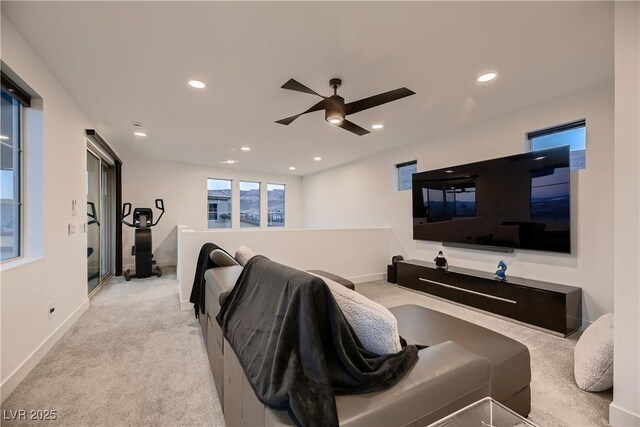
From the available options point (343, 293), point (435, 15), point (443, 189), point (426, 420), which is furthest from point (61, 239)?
point (443, 189)

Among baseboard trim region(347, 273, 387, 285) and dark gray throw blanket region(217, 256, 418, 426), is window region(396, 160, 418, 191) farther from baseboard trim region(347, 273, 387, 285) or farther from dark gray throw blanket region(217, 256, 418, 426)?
dark gray throw blanket region(217, 256, 418, 426)

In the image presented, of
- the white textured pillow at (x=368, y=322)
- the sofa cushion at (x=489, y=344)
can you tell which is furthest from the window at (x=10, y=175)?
the sofa cushion at (x=489, y=344)

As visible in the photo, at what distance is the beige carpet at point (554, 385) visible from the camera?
167cm

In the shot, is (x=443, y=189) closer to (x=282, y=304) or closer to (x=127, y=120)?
(x=282, y=304)

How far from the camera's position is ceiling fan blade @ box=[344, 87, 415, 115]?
229 cm

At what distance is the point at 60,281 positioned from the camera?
2730mm

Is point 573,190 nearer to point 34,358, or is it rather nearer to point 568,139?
point 568,139

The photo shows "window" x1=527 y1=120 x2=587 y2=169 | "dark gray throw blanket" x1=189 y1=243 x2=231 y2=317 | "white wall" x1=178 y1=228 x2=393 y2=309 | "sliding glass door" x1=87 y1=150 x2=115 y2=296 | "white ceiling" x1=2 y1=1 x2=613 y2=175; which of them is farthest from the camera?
"sliding glass door" x1=87 y1=150 x2=115 y2=296

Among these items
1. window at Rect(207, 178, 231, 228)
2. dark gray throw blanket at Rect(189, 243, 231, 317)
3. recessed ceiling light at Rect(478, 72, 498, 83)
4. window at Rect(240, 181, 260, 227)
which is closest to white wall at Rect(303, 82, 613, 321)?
recessed ceiling light at Rect(478, 72, 498, 83)

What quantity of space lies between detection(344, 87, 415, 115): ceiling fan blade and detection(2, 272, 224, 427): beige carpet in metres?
2.53

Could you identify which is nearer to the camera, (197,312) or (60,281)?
(60,281)

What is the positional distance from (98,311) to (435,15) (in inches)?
180

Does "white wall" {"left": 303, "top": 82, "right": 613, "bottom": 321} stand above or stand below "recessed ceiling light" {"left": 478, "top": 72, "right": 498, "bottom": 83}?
below

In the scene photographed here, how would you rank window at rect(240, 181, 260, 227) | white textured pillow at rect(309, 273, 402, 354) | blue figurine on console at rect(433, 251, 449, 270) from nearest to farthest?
white textured pillow at rect(309, 273, 402, 354) < blue figurine on console at rect(433, 251, 449, 270) < window at rect(240, 181, 260, 227)
